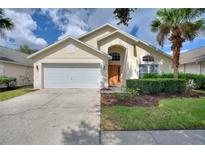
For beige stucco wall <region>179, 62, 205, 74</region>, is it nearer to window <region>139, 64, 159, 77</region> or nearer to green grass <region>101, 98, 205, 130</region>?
window <region>139, 64, 159, 77</region>

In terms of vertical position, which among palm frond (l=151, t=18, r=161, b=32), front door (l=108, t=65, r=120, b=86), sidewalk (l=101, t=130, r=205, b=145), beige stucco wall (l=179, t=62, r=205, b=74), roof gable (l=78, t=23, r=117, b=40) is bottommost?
sidewalk (l=101, t=130, r=205, b=145)

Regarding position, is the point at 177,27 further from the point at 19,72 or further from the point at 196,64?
the point at 19,72

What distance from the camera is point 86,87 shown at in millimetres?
15805

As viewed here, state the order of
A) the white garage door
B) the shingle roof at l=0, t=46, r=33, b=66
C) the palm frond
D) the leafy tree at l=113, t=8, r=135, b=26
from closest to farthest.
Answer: the leafy tree at l=113, t=8, r=135, b=26
the palm frond
the white garage door
the shingle roof at l=0, t=46, r=33, b=66

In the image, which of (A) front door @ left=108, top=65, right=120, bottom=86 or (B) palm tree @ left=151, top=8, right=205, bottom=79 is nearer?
(B) palm tree @ left=151, top=8, right=205, bottom=79

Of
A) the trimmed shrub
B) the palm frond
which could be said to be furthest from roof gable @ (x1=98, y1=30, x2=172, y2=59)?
the trimmed shrub

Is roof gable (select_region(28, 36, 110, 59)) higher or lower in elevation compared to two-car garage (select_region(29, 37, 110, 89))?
higher

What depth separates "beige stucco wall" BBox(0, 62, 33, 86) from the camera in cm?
1794

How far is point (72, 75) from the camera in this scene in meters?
15.8

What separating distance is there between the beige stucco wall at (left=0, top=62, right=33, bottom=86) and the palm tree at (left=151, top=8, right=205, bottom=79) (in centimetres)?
1639

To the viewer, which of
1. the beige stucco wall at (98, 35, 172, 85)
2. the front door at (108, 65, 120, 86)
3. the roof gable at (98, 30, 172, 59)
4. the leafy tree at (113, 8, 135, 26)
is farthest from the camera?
the front door at (108, 65, 120, 86)
